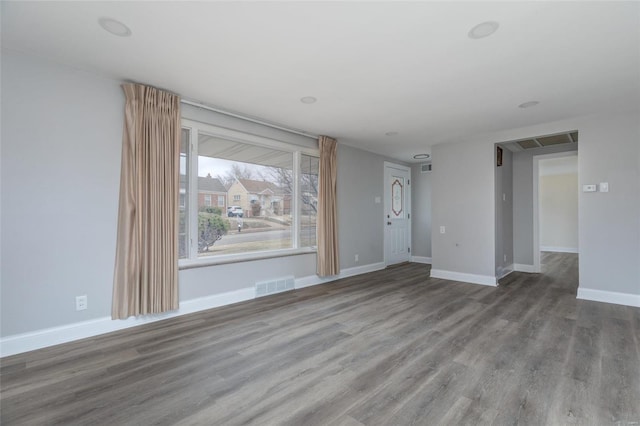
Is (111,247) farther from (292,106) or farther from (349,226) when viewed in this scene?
(349,226)

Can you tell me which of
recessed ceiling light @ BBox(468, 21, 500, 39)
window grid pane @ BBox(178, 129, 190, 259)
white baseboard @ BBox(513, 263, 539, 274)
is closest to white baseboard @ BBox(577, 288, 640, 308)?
white baseboard @ BBox(513, 263, 539, 274)

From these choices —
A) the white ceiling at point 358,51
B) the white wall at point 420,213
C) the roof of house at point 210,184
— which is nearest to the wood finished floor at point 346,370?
the roof of house at point 210,184

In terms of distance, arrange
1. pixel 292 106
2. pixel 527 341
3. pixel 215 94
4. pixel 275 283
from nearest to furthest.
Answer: pixel 527 341
pixel 215 94
pixel 292 106
pixel 275 283

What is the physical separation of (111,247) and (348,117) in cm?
327

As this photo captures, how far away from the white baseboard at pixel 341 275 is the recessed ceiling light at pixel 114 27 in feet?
12.2

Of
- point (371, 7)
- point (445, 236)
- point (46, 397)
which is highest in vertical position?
point (371, 7)

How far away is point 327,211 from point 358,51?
9.65 ft

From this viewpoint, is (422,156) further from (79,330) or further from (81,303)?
(79,330)

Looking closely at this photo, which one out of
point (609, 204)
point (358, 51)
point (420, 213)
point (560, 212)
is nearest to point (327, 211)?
point (358, 51)

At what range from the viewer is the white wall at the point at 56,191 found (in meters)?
2.45

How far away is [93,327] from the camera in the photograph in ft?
9.27

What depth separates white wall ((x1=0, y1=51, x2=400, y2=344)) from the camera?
2453 millimetres

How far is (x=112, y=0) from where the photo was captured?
1.88m

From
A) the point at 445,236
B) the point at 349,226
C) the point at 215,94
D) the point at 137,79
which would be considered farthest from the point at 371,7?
the point at 445,236
